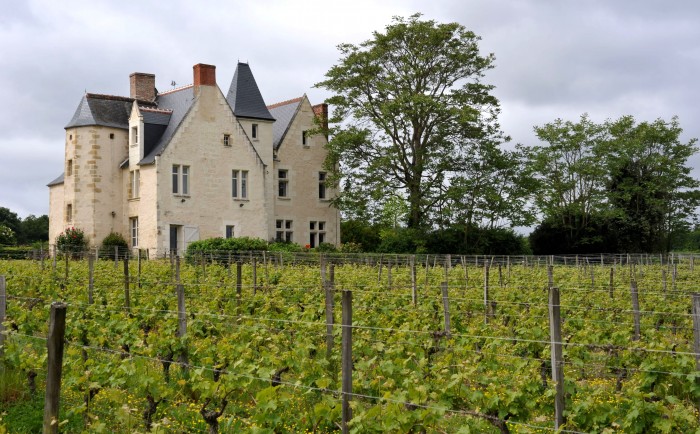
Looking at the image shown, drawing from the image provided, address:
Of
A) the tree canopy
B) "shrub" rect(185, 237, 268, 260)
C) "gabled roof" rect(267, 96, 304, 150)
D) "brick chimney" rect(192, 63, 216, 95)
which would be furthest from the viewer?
the tree canopy

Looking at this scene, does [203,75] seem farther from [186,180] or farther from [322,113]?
[322,113]

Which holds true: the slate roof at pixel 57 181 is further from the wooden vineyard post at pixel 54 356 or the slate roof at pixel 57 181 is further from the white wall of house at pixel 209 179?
the wooden vineyard post at pixel 54 356

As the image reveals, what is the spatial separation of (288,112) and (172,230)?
11021 mm

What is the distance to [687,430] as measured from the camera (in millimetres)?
7172

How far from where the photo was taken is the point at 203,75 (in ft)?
131

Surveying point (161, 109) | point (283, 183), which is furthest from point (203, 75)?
point (283, 183)

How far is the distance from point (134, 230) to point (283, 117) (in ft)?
35.5

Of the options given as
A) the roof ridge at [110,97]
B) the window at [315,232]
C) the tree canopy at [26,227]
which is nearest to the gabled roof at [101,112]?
the roof ridge at [110,97]

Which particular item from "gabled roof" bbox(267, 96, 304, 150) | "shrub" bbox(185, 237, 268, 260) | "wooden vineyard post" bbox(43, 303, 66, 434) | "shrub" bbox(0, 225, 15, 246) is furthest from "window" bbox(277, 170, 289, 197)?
"wooden vineyard post" bbox(43, 303, 66, 434)

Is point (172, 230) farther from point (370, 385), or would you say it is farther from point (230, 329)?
point (370, 385)

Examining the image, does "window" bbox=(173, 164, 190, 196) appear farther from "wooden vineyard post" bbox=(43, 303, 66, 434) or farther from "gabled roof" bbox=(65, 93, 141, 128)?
"wooden vineyard post" bbox=(43, 303, 66, 434)

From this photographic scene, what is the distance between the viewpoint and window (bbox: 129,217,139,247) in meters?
39.3

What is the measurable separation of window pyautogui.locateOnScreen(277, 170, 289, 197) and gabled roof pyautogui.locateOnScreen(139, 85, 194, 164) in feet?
20.5

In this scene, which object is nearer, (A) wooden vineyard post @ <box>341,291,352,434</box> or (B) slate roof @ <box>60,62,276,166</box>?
(A) wooden vineyard post @ <box>341,291,352,434</box>
